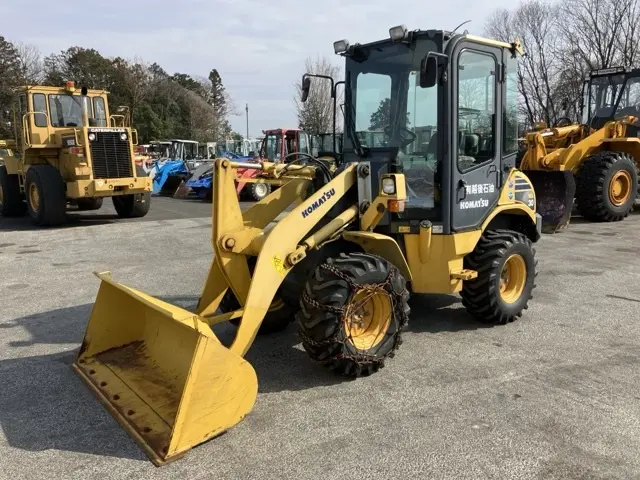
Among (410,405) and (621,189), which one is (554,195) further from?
(410,405)

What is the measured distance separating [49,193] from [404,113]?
9954 mm

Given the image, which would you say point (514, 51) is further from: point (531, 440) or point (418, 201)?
point (531, 440)

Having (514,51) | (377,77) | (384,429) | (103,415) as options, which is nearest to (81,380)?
(103,415)

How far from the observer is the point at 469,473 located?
9.61ft

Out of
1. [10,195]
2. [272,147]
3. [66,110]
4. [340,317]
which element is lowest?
[340,317]

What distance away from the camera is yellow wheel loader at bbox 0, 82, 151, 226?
12.2 meters

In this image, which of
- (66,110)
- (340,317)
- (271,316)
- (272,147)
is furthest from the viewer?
(272,147)

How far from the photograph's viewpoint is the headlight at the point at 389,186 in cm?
433

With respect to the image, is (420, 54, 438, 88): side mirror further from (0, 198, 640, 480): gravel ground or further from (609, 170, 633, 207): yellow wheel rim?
(609, 170, 633, 207): yellow wheel rim

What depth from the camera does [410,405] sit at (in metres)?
3.69

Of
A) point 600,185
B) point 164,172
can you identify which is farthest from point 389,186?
point 164,172

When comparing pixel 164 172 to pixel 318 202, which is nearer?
pixel 318 202

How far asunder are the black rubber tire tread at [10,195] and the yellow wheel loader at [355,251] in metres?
11.5

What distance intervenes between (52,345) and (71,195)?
330 inches
